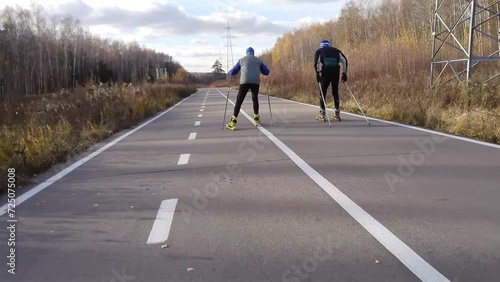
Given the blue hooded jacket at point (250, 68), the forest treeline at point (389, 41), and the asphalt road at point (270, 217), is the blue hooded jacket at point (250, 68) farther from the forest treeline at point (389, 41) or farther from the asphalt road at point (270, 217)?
the forest treeline at point (389, 41)

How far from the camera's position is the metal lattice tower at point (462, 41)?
19530 mm

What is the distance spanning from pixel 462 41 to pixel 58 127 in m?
34.0

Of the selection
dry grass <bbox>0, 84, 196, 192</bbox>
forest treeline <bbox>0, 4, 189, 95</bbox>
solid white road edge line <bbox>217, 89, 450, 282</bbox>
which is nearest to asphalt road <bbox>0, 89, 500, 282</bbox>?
solid white road edge line <bbox>217, 89, 450, 282</bbox>

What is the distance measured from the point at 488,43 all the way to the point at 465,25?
654 centimetres

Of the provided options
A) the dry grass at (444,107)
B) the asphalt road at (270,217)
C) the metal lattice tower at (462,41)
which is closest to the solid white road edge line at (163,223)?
the asphalt road at (270,217)

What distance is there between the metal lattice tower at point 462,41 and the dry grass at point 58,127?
12.5m

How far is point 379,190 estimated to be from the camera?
649 centimetres

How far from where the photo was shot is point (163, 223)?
17.4 feet

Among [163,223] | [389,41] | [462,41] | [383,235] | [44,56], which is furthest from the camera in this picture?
[44,56]

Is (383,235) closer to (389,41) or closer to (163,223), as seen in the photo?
(163,223)

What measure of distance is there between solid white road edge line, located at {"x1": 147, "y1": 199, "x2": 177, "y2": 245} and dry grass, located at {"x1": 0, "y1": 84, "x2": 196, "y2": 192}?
298 cm

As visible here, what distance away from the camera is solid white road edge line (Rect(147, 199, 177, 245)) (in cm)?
481

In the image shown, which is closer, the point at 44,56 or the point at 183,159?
the point at 183,159

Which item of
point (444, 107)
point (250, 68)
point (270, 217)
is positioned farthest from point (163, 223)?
point (444, 107)
